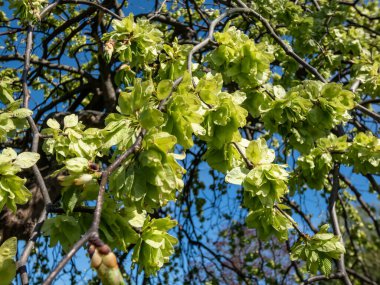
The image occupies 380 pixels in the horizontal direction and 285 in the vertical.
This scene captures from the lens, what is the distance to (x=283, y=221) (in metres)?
1.65

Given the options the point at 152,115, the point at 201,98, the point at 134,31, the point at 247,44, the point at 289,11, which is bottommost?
the point at 152,115

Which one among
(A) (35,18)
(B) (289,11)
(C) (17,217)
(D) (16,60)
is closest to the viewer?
(A) (35,18)

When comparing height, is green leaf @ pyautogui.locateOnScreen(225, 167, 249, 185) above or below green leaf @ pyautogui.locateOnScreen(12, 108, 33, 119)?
below

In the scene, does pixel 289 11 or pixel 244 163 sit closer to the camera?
pixel 244 163

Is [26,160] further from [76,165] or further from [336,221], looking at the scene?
[336,221]

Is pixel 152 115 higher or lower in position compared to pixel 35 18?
lower

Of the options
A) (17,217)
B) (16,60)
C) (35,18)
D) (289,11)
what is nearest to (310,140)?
(35,18)

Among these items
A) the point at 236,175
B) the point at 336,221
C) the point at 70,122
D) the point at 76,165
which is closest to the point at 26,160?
the point at 76,165

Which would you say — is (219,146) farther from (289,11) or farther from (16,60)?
(16,60)

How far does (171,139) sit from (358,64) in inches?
112

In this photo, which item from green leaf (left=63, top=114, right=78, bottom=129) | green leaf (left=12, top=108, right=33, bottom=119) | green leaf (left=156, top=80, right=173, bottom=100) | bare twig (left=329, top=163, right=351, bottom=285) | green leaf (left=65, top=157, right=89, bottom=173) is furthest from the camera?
bare twig (left=329, top=163, right=351, bottom=285)

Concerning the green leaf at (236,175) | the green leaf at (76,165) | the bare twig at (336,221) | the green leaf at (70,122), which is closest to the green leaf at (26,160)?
the green leaf at (76,165)

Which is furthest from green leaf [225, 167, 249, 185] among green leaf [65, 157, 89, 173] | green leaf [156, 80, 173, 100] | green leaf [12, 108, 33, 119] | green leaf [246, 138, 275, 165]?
green leaf [12, 108, 33, 119]

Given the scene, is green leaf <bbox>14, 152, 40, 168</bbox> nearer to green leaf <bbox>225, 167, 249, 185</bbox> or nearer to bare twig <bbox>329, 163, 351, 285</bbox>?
green leaf <bbox>225, 167, 249, 185</bbox>
